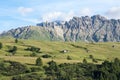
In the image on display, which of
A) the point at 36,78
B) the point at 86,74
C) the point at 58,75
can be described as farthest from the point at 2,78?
the point at 86,74

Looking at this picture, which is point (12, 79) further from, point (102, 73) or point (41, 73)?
point (102, 73)

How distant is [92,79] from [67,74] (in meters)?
15.2

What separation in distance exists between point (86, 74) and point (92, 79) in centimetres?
1088

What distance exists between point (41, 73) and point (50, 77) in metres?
12.3

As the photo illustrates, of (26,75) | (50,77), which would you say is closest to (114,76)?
(50,77)

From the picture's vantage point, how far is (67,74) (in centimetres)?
19138

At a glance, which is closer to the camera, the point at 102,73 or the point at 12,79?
the point at 12,79

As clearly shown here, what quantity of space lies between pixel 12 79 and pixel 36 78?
1377 centimetres

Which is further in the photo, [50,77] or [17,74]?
[17,74]

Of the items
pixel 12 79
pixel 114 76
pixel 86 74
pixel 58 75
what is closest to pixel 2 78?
pixel 12 79

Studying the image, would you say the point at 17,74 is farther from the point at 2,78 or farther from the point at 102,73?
the point at 102,73

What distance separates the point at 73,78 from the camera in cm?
18750

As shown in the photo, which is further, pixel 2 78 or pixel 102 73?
pixel 102 73

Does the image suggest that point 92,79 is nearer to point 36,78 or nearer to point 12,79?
point 36,78
